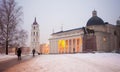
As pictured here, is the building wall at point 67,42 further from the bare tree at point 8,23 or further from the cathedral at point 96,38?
the bare tree at point 8,23

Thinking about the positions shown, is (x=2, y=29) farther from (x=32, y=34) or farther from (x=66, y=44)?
(x=32, y=34)

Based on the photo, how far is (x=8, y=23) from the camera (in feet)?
104

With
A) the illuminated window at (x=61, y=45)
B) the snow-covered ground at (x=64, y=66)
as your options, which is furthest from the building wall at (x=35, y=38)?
the snow-covered ground at (x=64, y=66)

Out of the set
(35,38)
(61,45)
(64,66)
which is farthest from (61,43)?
(64,66)

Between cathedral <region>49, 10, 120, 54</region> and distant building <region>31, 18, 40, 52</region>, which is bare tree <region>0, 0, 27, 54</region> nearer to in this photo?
cathedral <region>49, 10, 120, 54</region>

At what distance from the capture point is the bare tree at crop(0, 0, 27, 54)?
31092mm

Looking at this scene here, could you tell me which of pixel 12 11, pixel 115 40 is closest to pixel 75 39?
pixel 115 40

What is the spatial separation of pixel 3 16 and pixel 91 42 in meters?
20.6

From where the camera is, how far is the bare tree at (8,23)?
31.1 metres

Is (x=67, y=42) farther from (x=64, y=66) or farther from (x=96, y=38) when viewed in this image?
(x=64, y=66)

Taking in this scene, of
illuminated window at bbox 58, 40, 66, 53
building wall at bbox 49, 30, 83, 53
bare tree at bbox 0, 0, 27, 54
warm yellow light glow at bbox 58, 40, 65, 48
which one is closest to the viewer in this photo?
bare tree at bbox 0, 0, 27, 54

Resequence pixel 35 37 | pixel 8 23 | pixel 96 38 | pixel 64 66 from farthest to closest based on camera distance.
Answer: pixel 35 37
pixel 96 38
pixel 8 23
pixel 64 66

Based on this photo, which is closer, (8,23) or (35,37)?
(8,23)

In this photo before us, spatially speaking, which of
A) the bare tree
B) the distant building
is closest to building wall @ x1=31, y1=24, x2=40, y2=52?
the distant building
